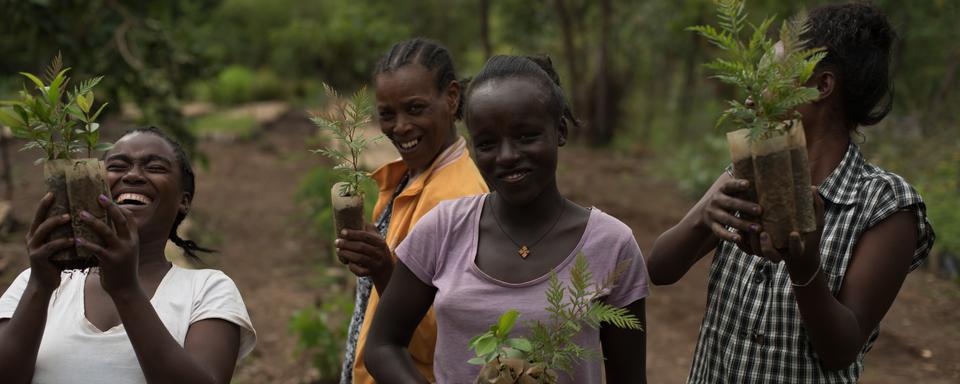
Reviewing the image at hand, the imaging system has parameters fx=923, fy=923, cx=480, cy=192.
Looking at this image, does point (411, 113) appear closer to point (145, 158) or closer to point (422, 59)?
point (422, 59)

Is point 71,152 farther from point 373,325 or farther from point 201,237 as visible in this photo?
point 201,237

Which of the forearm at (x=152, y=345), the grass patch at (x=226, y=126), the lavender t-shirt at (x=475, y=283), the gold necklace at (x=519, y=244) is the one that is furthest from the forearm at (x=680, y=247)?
the grass patch at (x=226, y=126)

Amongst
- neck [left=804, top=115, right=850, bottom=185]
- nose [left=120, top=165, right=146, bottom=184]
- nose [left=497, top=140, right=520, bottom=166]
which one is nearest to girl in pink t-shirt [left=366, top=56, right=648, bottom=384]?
nose [left=497, top=140, right=520, bottom=166]

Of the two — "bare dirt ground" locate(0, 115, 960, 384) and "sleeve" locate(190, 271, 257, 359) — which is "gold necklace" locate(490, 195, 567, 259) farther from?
"bare dirt ground" locate(0, 115, 960, 384)

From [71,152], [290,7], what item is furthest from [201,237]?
[290,7]

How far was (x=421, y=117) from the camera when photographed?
2846mm

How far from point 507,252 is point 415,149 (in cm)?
79

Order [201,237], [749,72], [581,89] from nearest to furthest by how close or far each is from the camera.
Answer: [749,72] → [201,237] → [581,89]

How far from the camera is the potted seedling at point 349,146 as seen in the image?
2332 mm

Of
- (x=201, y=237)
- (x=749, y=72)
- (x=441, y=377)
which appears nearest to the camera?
(x=749, y=72)

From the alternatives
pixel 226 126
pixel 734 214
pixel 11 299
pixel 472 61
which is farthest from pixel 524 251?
pixel 472 61

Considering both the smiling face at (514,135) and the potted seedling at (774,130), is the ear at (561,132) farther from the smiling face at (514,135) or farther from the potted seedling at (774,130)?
the potted seedling at (774,130)

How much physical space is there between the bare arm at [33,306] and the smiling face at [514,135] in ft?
3.01

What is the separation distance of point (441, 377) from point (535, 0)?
14.6m
